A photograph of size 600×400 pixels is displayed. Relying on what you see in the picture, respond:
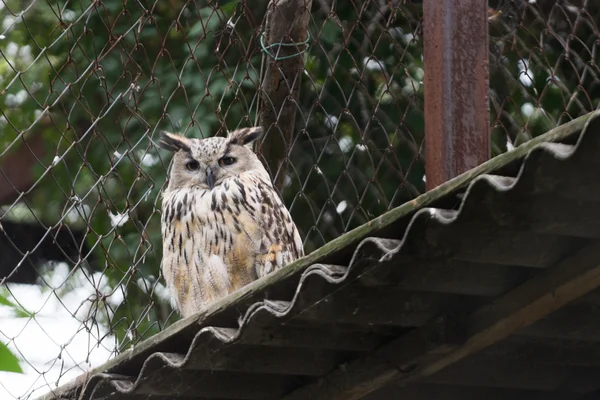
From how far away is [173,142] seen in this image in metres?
4.22

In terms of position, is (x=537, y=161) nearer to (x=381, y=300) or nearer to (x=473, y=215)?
(x=473, y=215)

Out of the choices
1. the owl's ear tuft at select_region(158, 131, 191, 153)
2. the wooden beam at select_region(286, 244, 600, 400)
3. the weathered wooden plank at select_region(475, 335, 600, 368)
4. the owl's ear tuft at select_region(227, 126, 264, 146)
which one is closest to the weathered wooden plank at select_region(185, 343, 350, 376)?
the wooden beam at select_region(286, 244, 600, 400)

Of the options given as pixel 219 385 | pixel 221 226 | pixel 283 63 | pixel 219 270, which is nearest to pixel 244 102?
pixel 283 63

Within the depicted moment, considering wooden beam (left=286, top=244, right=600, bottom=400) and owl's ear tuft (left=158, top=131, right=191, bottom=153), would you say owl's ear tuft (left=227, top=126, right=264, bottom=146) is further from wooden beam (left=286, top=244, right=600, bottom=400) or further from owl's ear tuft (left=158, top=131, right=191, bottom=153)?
wooden beam (left=286, top=244, right=600, bottom=400)

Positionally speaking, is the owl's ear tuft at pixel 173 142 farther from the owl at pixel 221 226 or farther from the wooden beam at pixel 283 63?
the wooden beam at pixel 283 63

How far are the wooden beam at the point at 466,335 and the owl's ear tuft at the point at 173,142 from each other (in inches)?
68.2

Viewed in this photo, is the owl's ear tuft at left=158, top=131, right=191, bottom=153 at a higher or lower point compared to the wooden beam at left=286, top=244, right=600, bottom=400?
higher

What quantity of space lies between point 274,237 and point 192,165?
621mm

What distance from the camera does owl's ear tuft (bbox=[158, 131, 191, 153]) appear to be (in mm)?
4188

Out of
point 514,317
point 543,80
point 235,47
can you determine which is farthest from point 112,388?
point 543,80

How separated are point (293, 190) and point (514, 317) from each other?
2537 mm

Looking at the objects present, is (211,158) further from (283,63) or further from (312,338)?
(312,338)

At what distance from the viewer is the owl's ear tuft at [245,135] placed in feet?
13.4

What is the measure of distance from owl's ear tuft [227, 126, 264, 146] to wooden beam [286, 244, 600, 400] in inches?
A: 63.0
